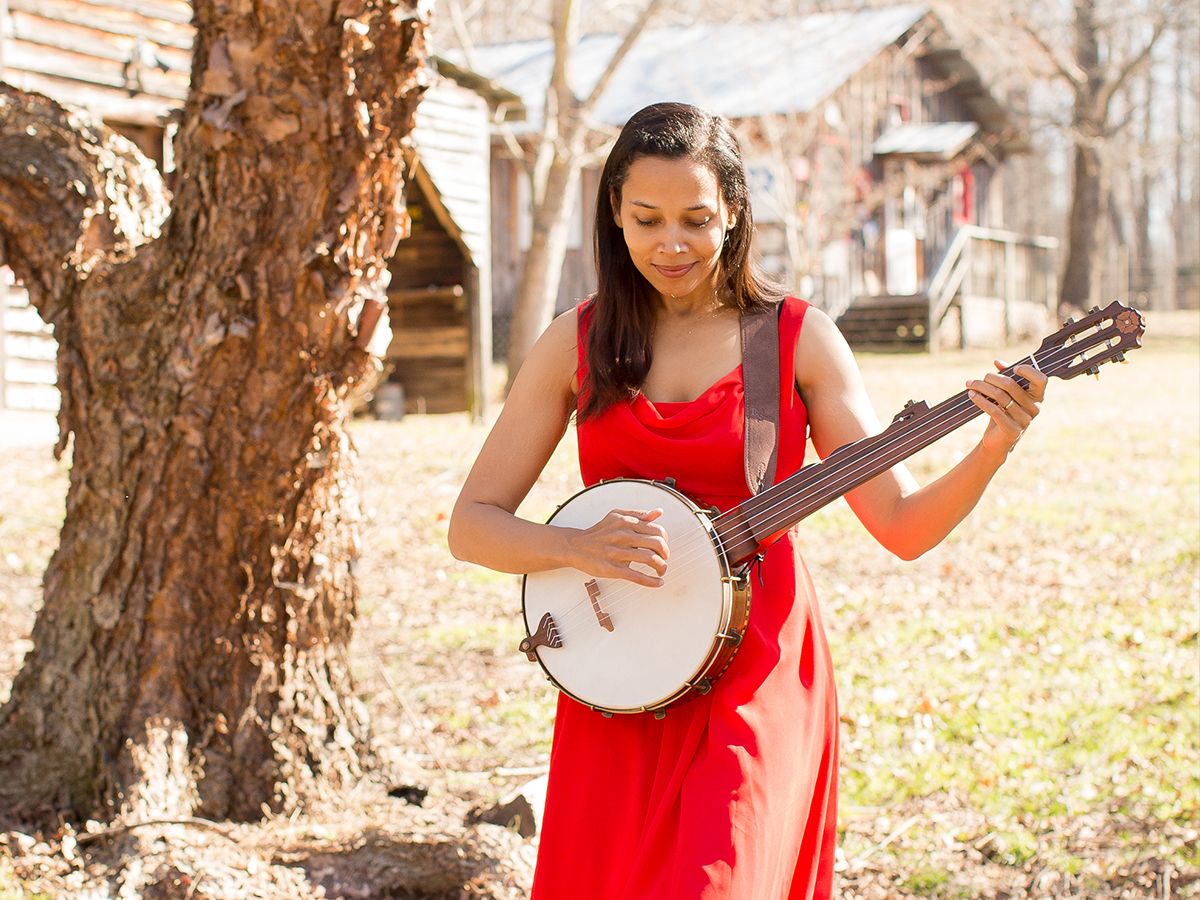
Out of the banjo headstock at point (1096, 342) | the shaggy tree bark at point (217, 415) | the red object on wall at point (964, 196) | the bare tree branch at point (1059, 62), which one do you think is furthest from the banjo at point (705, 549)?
the red object on wall at point (964, 196)

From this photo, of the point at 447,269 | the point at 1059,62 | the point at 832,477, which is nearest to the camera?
the point at 832,477

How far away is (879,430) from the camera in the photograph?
2432 mm

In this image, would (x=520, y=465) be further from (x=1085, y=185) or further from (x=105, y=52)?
(x=1085, y=185)

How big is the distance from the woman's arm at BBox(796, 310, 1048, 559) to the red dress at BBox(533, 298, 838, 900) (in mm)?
38

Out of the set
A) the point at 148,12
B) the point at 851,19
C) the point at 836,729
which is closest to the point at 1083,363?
the point at 836,729

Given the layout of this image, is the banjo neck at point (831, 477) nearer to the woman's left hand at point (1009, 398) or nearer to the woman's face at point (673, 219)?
the woman's left hand at point (1009, 398)

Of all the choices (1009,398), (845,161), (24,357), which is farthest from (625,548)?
(845,161)

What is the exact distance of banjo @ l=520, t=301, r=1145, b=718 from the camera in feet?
7.59

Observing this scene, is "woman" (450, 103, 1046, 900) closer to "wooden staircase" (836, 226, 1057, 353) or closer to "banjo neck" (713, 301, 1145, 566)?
"banjo neck" (713, 301, 1145, 566)

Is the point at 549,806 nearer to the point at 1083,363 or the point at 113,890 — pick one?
the point at 1083,363

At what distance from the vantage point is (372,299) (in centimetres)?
372

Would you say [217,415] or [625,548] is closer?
[625,548]

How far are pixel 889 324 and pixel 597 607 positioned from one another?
19852mm

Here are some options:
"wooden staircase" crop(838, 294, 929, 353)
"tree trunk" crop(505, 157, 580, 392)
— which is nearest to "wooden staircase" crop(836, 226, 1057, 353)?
"wooden staircase" crop(838, 294, 929, 353)
